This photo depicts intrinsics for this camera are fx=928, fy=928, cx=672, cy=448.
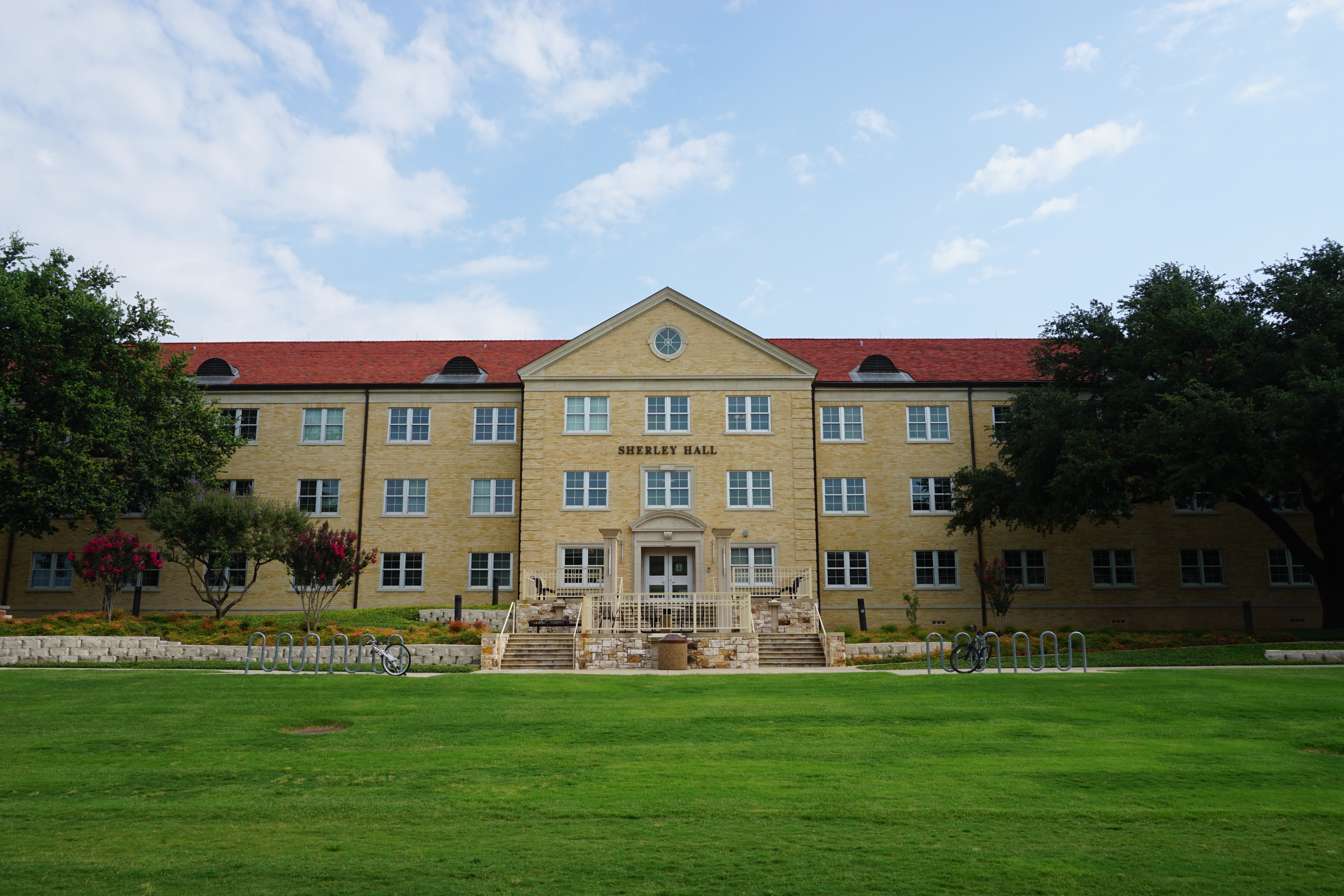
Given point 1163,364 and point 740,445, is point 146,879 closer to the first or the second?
point 740,445

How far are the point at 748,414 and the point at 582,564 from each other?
7.95m

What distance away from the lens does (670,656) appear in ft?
75.7

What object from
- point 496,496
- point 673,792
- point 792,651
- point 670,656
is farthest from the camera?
point 496,496

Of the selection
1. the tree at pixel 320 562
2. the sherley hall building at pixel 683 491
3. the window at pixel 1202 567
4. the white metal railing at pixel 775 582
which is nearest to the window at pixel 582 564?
the sherley hall building at pixel 683 491

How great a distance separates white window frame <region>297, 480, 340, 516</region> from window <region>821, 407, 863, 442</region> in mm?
18467

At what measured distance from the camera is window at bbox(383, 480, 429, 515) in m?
35.0

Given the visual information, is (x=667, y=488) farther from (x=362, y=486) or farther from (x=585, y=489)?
(x=362, y=486)

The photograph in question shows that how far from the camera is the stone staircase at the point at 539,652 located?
24.1 metres

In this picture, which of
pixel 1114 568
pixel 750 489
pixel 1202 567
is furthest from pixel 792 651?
pixel 1202 567

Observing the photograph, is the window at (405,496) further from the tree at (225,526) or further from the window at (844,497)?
the window at (844,497)

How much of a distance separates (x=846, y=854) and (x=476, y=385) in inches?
1191

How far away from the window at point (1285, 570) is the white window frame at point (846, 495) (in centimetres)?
1523

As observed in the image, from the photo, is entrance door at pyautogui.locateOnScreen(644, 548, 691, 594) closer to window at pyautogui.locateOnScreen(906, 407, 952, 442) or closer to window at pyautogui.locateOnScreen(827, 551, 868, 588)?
window at pyautogui.locateOnScreen(827, 551, 868, 588)

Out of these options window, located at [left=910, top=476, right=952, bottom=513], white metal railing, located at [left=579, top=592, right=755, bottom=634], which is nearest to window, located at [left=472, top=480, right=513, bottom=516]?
white metal railing, located at [left=579, top=592, right=755, bottom=634]
